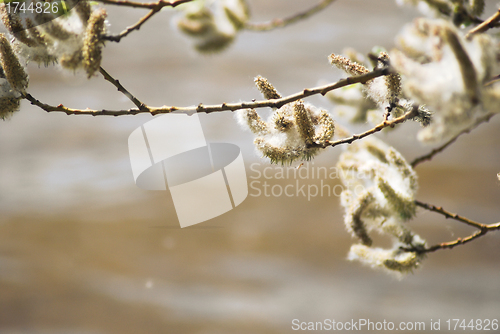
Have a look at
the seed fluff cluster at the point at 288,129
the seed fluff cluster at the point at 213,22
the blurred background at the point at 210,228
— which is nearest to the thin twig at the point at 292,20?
the seed fluff cluster at the point at 213,22

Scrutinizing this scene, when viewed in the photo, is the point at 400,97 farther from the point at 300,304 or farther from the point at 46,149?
the point at 46,149

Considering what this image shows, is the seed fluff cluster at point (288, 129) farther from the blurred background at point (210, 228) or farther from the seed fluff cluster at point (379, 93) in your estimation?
the blurred background at point (210, 228)

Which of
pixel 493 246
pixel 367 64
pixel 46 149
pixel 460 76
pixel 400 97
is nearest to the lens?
pixel 460 76

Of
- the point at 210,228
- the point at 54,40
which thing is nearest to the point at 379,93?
the point at 54,40

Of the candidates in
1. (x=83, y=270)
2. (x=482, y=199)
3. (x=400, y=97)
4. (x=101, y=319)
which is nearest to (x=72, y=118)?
(x=83, y=270)

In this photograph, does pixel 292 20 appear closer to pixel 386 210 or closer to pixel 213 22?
pixel 213 22

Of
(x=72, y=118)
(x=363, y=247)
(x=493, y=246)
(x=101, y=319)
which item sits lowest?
(x=101, y=319)
